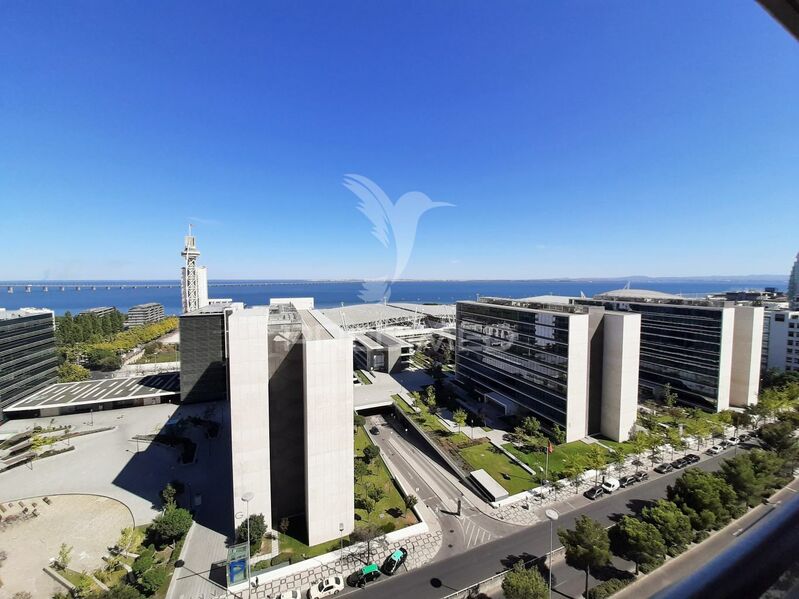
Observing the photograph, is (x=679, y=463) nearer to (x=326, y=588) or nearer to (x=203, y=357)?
(x=326, y=588)

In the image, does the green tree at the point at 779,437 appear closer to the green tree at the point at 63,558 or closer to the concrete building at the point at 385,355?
the concrete building at the point at 385,355

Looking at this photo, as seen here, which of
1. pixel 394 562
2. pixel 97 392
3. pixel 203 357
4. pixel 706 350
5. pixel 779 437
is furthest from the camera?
pixel 203 357

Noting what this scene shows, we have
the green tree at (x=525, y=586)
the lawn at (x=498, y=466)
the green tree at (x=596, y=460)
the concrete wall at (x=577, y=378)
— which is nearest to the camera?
the green tree at (x=525, y=586)

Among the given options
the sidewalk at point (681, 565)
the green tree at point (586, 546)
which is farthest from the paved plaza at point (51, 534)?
the sidewalk at point (681, 565)

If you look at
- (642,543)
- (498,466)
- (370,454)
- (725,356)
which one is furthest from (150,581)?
(725,356)

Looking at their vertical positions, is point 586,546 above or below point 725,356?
below

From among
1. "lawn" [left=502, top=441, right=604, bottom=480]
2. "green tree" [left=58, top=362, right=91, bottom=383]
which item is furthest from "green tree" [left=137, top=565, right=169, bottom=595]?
"green tree" [left=58, top=362, right=91, bottom=383]
